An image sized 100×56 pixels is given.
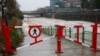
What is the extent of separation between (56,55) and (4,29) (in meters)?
2.26

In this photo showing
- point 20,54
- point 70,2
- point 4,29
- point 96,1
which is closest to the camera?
point 4,29

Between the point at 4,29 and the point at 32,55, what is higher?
the point at 4,29

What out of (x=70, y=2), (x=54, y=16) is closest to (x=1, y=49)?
(x=54, y=16)

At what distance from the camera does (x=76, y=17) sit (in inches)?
4943

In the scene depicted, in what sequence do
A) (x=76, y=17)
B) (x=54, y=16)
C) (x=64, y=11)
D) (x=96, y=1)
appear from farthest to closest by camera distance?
(x=54, y=16) < (x=64, y=11) < (x=76, y=17) < (x=96, y=1)

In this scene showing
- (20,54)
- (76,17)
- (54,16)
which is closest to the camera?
(20,54)

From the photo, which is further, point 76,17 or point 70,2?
point 70,2

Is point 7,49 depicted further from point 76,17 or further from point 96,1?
point 76,17

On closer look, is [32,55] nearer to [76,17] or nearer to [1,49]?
[1,49]

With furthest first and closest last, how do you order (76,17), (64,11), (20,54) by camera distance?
(64,11)
(76,17)
(20,54)

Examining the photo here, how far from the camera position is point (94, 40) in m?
14.1

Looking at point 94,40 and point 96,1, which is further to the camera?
point 96,1

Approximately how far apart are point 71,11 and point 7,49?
130m

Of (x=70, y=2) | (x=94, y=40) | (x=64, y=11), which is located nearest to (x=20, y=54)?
(x=94, y=40)
